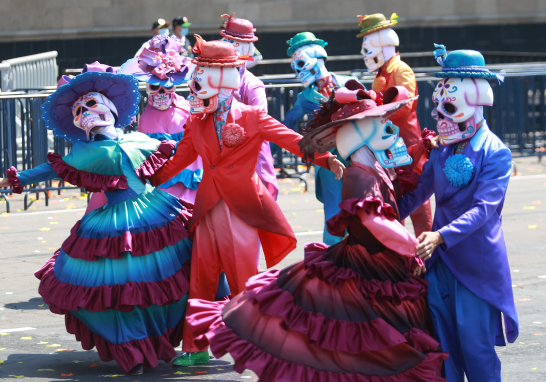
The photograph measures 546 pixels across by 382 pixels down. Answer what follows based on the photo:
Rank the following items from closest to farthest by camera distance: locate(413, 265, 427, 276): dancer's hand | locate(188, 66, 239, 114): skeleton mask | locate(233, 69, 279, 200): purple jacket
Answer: locate(413, 265, 427, 276): dancer's hand < locate(188, 66, 239, 114): skeleton mask < locate(233, 69, 279, 200): purple jacket

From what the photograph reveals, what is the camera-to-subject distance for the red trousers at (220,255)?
5.43 metres

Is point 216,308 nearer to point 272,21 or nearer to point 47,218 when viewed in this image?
point 47,218

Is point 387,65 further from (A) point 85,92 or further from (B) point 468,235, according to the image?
(B) point 468,235

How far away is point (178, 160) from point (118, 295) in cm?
95

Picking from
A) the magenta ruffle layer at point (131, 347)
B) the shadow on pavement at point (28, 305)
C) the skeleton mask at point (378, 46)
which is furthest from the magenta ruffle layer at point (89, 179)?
the skeleton mask at point (378, 46)

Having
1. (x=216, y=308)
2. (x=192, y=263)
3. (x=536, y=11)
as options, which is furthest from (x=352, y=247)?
(x=536, y=11)

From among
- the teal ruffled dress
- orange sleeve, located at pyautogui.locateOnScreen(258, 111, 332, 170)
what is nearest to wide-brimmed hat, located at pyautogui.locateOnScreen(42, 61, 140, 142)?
the teal ruffled dress

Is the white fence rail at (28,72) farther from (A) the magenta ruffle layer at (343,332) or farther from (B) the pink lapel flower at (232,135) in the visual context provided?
(A) the magenta ruffle layer at (343,332)

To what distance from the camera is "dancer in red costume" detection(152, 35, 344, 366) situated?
545 centimetres

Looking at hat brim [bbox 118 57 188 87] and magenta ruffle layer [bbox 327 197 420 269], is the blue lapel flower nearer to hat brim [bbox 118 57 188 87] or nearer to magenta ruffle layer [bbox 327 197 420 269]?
magenta ruffle layer [bbox 327 197 420 269]

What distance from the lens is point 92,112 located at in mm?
5547

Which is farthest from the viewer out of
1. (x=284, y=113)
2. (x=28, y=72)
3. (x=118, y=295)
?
(x=28, y=72)

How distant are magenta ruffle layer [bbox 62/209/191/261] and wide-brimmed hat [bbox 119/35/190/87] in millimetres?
1982

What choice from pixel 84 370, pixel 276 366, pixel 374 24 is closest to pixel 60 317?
pixel 84 370
